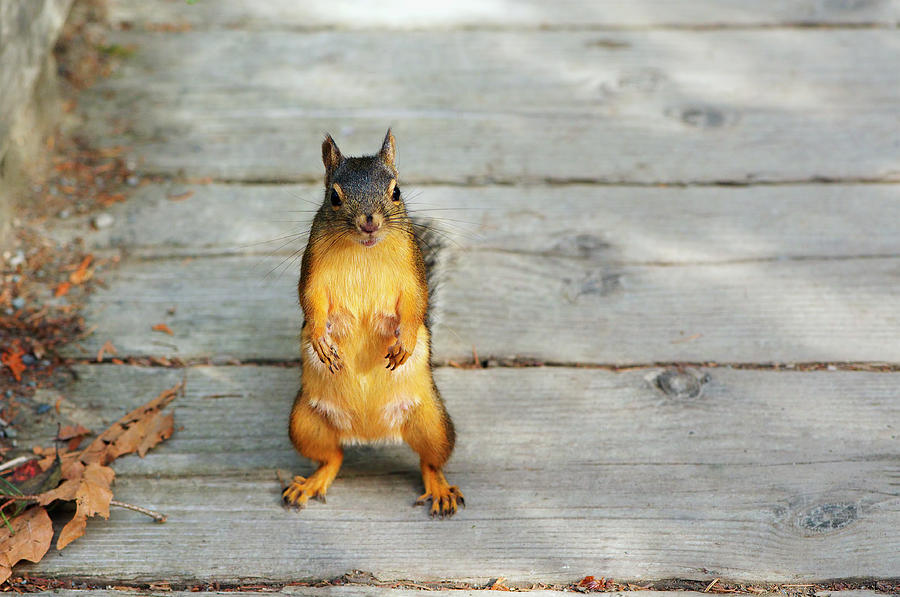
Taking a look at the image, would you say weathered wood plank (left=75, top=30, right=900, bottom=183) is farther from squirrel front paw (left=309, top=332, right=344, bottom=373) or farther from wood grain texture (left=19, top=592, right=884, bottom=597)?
wood grain texture (left=19, top=592, right=884, bottom=597)

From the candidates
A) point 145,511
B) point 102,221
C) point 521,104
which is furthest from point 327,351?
point 521,104

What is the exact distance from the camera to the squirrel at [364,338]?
6.31 ft

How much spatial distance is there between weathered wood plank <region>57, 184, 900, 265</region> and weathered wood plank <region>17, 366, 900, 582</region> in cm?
48

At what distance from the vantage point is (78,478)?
2025mm

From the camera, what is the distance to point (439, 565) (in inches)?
74.7

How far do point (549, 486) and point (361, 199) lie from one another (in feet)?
2.42

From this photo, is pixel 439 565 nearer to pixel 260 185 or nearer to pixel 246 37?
pixel 260 185

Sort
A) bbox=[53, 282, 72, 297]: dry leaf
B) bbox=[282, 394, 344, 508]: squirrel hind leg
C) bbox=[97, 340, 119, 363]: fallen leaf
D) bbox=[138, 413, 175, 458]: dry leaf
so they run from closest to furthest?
1. bbox=[282, 394, 344, 508]: squirrel hind leg
2. bbox=[138, 413, 175, 458]: dry leaf
3. bbox=[97, 340, 119, 363]: fallen leaf
4. bbox=[53, 282, 72, 297]: dry leaf

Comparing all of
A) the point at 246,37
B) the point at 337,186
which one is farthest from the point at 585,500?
the point at 246,37

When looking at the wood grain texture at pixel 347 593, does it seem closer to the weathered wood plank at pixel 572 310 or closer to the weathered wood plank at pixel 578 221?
the weathered wood plank at pixel 572 310

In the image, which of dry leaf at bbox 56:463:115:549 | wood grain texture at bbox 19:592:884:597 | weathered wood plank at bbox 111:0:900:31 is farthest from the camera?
weathered wood plank at bbox 111:0:900:31

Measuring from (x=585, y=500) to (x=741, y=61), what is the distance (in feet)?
6.52

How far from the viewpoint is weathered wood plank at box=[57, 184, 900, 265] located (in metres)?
2.68

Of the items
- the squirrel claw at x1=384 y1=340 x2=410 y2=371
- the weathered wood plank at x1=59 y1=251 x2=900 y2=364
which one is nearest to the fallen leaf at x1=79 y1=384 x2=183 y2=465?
the weathered wood plank at x1=59 y1=251 x2=900 y2=364
